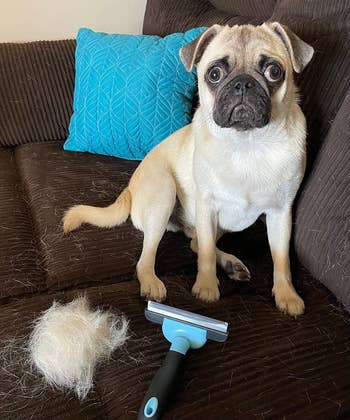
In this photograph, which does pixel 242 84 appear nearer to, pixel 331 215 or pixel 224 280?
pixel 331 215

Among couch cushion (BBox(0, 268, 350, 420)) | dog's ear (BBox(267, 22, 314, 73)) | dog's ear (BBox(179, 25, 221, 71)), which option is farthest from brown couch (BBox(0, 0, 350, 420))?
dog's ear (BBox(179, 25, 221, 71))

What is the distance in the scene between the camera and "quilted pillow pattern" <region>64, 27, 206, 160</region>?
1491 mm

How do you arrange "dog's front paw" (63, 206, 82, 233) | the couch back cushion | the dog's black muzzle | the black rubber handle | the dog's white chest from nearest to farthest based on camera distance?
the black rubber handle, the dog's black muzzle, the dog's white chest, "dog's front paw" (63, 206, 82, 233), the couch back cushion

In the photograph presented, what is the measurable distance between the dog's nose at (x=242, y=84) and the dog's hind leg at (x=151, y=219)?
37 cm

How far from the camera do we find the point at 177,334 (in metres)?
0.82

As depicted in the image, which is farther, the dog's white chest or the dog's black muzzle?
the dog's white chest

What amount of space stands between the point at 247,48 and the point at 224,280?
51 cm

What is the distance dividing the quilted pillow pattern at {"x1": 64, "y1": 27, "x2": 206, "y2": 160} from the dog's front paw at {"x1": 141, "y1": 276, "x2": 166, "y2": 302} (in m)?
0.64

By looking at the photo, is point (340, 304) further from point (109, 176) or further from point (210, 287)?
point (109, 176)

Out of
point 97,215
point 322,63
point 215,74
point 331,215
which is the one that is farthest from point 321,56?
point 97,215

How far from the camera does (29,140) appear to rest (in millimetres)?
1757

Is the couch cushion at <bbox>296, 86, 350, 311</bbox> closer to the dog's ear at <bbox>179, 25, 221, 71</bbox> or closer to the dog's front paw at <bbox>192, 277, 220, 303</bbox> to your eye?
the dog's front paw at <bbox>192, 277, 220, 303</bbox>

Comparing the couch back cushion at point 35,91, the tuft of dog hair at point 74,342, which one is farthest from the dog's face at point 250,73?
the couch back cushion at point 35,91

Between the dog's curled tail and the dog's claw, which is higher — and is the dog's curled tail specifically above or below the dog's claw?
below
